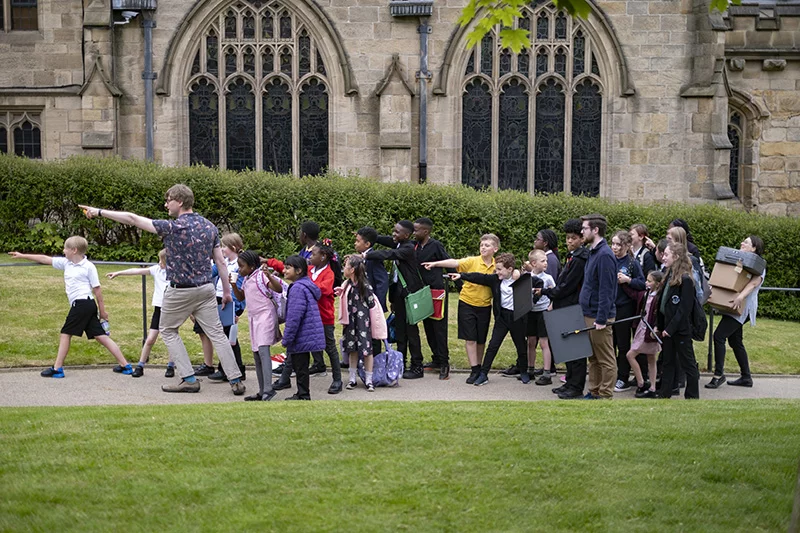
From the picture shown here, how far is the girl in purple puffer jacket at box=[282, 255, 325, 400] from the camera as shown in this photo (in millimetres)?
10031

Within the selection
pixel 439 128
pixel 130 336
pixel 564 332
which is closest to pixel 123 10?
pixel 439 128

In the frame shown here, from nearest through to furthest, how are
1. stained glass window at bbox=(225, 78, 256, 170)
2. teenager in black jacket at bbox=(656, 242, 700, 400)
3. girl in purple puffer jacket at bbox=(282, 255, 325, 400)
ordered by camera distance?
girl in purple puffer jacket at bbox=(282, 255, 325, 400) < teenager in black jacket at bbox=(656, 242, 700, 400) < stained glass window at bbox=(225, 78, 256, 170)

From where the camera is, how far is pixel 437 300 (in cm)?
1180

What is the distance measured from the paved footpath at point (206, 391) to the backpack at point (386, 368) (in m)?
0.17

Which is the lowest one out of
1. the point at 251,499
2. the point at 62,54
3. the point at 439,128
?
the point at 251,499

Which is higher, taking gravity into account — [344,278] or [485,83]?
[485,83]

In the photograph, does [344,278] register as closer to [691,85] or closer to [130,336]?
[130,336]

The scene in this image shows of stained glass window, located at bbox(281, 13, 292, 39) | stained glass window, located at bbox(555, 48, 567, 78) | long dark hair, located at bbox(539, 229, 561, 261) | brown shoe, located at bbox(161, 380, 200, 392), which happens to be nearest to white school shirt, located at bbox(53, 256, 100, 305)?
brown shoe, located at bbox(161, 380, 200, 392)

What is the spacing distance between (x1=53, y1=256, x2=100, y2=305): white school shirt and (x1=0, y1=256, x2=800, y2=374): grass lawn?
3.80 ft

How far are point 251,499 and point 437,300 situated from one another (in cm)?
583

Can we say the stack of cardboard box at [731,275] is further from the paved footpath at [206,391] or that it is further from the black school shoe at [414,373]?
the black school shoe at [414,373]

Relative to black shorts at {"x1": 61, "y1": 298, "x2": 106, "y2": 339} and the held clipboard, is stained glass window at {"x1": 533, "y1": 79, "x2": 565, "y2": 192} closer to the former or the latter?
the held clipboard

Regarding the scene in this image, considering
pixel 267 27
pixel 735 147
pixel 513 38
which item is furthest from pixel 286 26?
pixel 513 38

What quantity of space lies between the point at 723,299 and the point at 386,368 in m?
3.87
